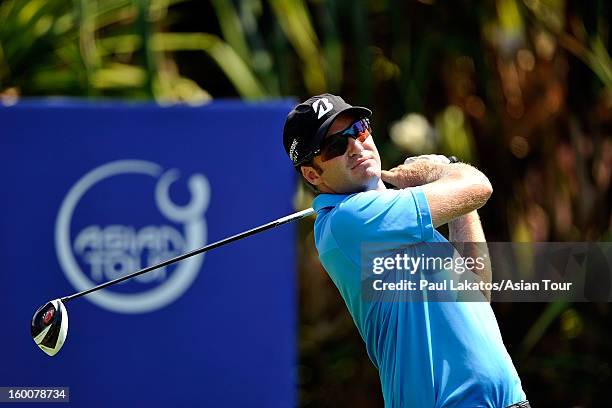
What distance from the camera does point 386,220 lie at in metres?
3.36

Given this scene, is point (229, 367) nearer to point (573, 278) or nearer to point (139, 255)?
point (139, 255)

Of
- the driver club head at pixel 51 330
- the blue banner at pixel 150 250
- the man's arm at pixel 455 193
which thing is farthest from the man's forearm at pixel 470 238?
the blue banner at pixel 150 250

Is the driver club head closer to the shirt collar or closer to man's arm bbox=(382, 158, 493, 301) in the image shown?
the shirt collar

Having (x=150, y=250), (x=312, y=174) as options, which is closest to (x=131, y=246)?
(x=150, y=250)

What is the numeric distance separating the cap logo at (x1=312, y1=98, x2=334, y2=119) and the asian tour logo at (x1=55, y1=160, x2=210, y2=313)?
2.34 meters

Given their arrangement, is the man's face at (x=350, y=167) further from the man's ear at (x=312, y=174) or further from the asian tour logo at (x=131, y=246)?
the asian tour logo at (x=131, y=246)

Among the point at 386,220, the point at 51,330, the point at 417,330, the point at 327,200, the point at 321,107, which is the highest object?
the point at 321,107

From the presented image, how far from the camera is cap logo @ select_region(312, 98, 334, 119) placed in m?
3.49

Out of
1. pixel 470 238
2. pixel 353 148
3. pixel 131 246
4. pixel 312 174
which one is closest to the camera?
pixel 353 148

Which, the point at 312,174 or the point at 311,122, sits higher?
the point at 311,122

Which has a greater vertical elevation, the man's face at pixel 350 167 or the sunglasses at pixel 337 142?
the sunglasses at pixel 337 142

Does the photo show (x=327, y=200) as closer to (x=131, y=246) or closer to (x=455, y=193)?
(x=455, y=193)

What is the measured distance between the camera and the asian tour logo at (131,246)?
5.71m

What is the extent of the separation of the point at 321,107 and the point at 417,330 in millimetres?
716
